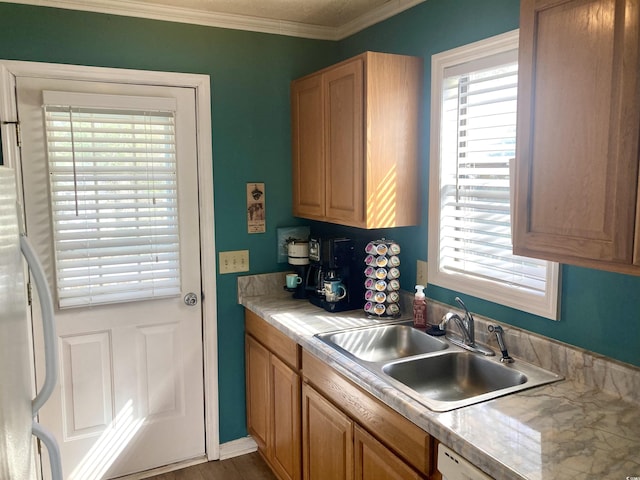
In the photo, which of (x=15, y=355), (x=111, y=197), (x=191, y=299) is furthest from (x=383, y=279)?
(x=15, y=355)

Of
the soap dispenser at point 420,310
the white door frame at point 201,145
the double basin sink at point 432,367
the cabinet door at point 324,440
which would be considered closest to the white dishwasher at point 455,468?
the double basin sink at point 432,367

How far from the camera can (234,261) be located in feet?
9.73

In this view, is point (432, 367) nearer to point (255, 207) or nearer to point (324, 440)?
point (324, 440)

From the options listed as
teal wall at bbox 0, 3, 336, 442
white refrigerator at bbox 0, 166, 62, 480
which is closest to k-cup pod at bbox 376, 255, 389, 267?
teal wall at bbox 0, 3, 336, 442

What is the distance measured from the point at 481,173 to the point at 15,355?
1.75 meters

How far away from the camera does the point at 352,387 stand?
75.9 inches

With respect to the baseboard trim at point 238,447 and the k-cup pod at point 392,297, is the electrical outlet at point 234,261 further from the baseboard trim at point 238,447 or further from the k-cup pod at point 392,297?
the baseboard trim at point 238,447

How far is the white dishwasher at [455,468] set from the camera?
136cm

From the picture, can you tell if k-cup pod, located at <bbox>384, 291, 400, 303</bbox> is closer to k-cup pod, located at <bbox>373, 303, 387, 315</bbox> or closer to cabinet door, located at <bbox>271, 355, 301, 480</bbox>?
k-cup pod, located at <bbox>373, 303, 387, 315</bbox>

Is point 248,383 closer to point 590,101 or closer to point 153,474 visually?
point 153,474

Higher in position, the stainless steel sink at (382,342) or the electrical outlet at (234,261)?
the electrical outlet at (234,261)

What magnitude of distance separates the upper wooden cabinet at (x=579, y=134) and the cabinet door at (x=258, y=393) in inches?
63.3

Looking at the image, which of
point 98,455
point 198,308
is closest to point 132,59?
point 198,308

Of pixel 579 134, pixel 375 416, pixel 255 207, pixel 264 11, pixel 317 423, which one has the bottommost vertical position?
pixel 317 423
